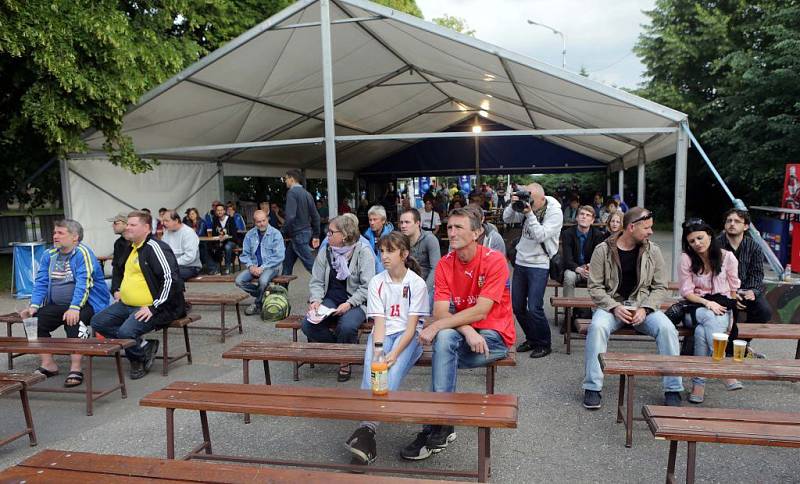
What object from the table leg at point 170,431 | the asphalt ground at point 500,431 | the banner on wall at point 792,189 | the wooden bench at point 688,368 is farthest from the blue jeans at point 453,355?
the banner on wall at point 792,189

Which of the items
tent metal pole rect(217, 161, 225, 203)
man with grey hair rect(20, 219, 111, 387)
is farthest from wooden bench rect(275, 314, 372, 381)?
tent metal pole rect(217, 161, 225, 203)

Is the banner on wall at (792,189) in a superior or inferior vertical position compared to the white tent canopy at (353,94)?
inferior

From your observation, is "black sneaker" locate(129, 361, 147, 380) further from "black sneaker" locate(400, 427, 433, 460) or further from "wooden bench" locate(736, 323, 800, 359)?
"wooden bench" locate(736, 323, 800, 359)

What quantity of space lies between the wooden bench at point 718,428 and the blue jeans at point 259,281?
520cm

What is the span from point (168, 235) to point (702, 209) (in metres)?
19.2

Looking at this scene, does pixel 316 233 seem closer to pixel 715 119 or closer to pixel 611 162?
pixel 611 162

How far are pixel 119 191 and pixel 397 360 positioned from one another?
8.61m

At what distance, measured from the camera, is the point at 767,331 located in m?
4.11

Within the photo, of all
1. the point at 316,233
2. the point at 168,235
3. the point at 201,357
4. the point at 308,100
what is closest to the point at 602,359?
the point at 201,357

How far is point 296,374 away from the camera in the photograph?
4.55 metres

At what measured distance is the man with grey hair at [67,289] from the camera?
4.61 m

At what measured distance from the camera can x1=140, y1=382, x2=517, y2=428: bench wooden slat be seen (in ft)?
8.38

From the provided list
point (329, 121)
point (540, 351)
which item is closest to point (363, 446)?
point (540, 351)

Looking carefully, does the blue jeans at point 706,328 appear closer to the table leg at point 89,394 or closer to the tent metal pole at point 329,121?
the tent metal pole at point 329,121
